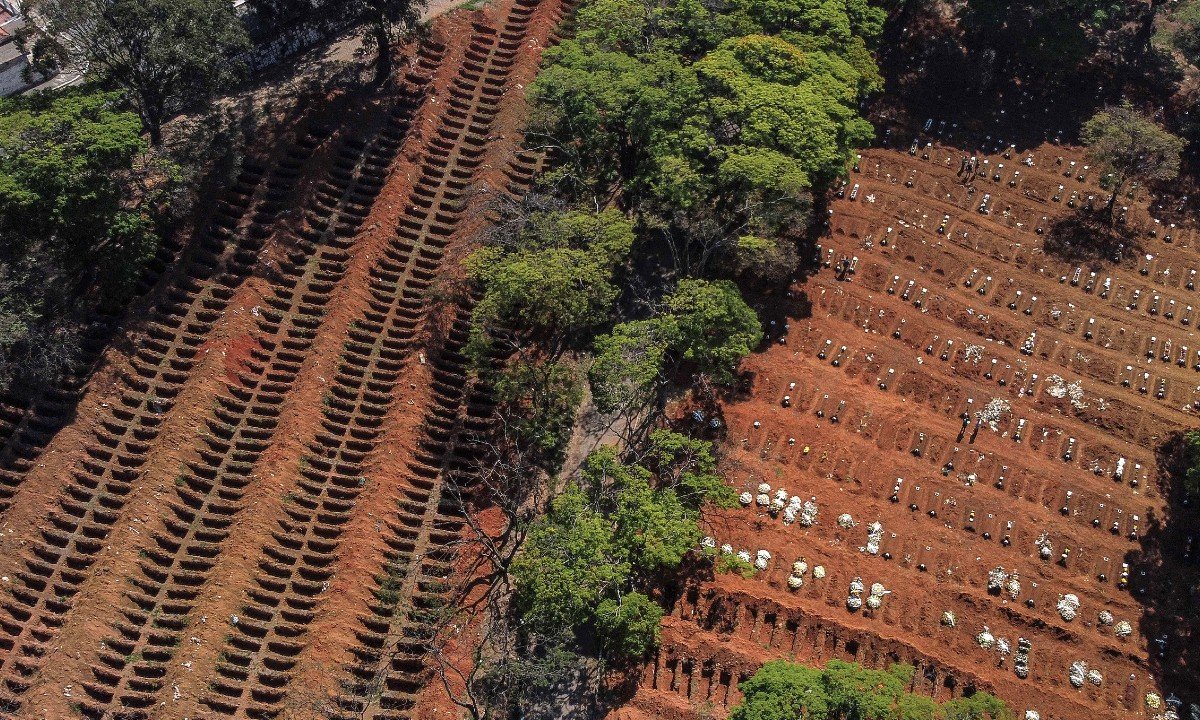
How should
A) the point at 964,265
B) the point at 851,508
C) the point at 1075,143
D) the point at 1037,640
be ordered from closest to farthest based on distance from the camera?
the point at 1037,640, the point at 851,508, the point at 964,265, the point at 1075,143

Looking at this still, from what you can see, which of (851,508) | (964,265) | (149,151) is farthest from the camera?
(964,265)

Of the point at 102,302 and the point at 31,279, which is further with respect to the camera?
the point at 102,302

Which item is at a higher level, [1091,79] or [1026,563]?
[1091,79]

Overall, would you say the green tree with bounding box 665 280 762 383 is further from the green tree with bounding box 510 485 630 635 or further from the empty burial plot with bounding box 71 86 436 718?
the empty burial plot with bounding box 71 86 436 718

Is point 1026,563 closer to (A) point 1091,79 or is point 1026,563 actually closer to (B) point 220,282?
(A) point 1091,79

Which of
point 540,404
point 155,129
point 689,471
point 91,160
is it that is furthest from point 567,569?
point 155,129

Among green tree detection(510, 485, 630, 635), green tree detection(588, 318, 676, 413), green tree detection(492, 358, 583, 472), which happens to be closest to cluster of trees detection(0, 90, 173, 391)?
green tree detection(492, 358, 583, 472)

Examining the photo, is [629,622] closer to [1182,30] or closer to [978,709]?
[978,709]

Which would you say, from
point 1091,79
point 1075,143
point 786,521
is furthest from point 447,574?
point 1091,79
